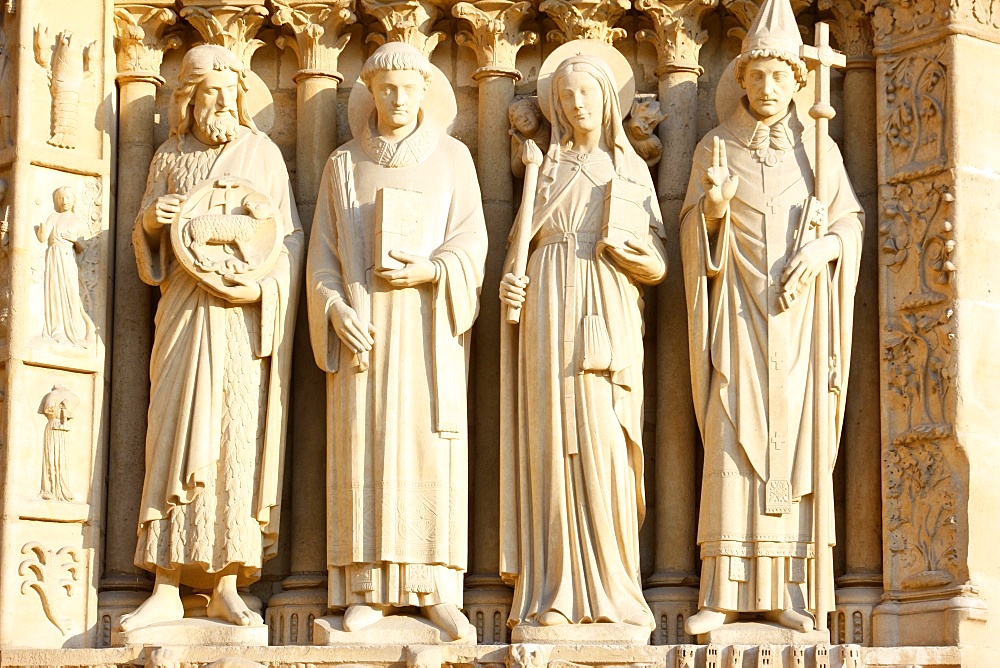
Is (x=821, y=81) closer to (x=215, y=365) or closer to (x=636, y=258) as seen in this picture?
(x=636, y=258)

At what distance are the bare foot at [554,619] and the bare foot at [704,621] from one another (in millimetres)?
633

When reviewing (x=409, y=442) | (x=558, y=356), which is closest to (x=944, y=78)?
(x=558, y=356)

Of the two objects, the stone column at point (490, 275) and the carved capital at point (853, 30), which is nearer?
the stone column at point (490, 275)

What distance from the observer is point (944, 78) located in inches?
529

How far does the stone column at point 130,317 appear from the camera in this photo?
13.8 metres

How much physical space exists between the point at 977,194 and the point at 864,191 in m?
0.70

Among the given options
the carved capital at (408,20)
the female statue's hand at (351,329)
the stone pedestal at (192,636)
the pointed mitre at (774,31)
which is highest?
the carved capital at (408,20)

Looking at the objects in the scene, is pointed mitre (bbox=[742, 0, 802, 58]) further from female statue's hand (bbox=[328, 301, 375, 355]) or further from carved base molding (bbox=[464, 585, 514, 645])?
carved base molding (bbox=[464, 585, 514, 645])

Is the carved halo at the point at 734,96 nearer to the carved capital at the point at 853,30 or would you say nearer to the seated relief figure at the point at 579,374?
the carved capital at the point at 853,30

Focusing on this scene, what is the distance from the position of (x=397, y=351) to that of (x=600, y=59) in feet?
6.48

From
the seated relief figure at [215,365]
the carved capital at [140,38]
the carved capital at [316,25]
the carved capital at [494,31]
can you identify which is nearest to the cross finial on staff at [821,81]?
the carved capital at [494,31]

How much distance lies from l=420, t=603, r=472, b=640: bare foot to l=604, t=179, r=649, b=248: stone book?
6.78 feet

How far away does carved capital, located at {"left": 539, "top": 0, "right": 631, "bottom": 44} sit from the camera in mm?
14039

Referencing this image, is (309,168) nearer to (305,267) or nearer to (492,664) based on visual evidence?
(305,267)
